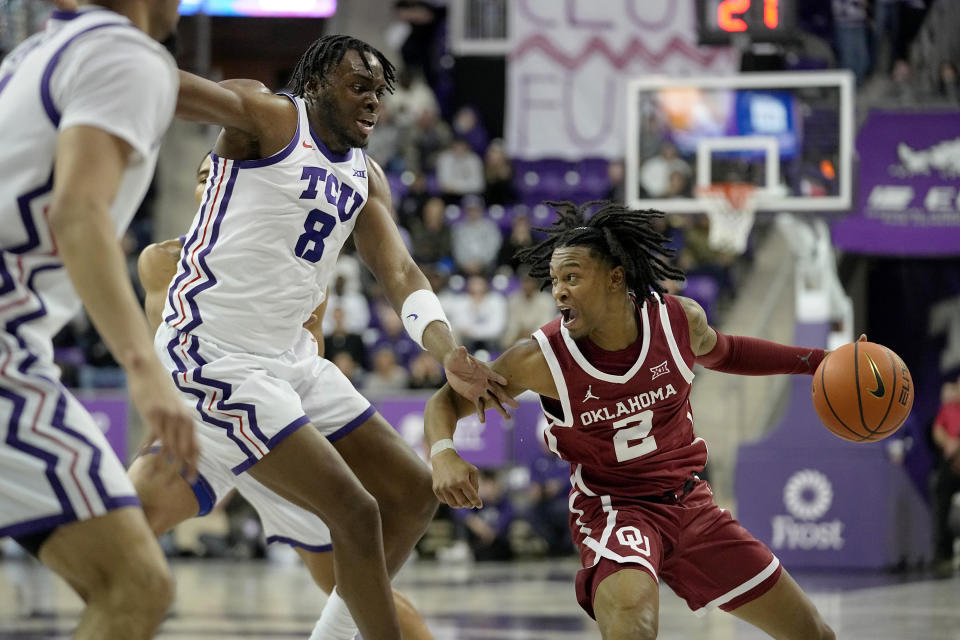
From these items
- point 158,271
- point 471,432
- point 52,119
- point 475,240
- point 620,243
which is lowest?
point 471,432

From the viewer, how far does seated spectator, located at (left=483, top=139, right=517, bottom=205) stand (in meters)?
15.2

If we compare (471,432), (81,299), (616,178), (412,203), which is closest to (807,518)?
(471,432)

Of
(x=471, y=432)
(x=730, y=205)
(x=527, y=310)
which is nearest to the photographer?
(x=730, y=205)

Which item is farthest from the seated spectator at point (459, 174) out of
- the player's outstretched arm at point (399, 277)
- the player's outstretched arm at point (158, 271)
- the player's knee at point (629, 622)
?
the player's knee at point (629, 622)

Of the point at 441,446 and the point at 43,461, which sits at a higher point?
the point at 43,461

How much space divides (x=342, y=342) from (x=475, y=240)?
230 centimetres

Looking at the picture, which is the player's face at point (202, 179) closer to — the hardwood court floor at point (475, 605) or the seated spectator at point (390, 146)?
the hardwood court floor at point (475, 605)

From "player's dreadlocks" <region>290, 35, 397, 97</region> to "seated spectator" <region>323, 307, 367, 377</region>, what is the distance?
8.07 metres

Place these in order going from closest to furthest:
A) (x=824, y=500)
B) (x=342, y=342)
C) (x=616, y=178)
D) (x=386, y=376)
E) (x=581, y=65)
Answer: (x=824, y=500) → (x=386, y=376) → (x=342, y=342) → (x=616, y=178) → (x=581, y=65)

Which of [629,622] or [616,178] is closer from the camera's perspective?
[629,622]

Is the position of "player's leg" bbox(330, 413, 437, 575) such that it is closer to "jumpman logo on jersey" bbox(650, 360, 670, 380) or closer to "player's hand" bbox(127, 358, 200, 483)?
"jumpman logo on jersey" bbox(650, 360, 670, 380)

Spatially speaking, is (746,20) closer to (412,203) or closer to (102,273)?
(412,203)

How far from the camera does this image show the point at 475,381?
422 centimetres

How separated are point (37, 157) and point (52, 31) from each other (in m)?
0.29
